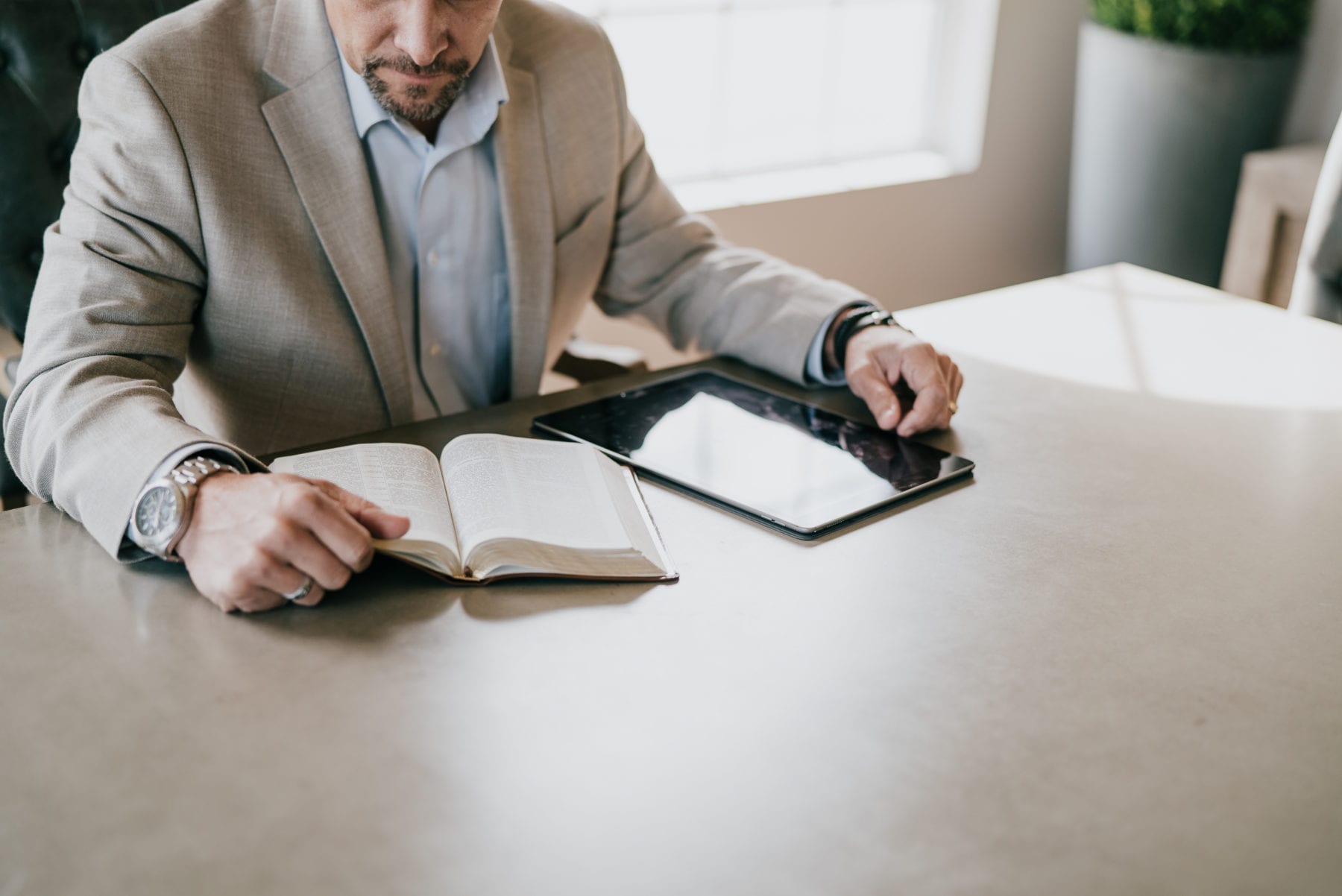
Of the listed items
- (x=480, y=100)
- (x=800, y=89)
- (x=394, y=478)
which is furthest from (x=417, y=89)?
(x=800, y=89)

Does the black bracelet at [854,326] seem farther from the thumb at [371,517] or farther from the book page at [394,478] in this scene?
the thumb at [371,517]

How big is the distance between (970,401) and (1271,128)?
2416 mm

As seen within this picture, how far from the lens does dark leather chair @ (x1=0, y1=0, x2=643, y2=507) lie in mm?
1546

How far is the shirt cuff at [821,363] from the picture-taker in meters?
1.54

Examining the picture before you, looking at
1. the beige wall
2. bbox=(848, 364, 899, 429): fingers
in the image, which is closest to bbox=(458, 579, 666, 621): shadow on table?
bbox=(848, 364, 899, 429): fingers

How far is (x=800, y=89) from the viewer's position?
11.1ft

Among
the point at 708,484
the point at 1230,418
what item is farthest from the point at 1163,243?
the point at 708,484

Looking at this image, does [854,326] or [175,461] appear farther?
[854,326]

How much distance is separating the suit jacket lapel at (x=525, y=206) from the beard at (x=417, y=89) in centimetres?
11

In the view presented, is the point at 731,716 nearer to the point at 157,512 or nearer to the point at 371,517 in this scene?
the point at 371,517

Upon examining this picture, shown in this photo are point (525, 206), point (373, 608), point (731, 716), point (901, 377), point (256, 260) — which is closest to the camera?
Answer: point (731, 716)

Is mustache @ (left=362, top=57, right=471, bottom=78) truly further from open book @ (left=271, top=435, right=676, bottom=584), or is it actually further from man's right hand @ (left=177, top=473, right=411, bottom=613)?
man's right hand @ (left=177, top=473, right=411, bottom=613)

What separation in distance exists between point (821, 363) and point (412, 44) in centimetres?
63

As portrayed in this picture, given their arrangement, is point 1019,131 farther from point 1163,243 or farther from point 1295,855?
point 1295,855
